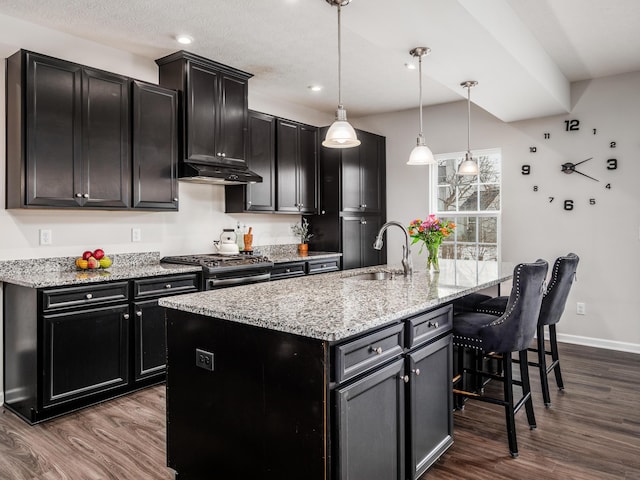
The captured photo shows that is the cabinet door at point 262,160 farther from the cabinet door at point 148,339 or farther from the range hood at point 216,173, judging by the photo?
the cabinet door at point 148,339

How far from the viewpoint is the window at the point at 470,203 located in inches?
207

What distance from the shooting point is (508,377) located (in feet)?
8.21

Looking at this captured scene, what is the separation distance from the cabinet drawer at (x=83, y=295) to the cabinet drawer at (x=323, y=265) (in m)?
2.10

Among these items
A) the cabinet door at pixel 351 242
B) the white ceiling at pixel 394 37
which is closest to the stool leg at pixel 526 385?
the white ceiling at pixel 394 37

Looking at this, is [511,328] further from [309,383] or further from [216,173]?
[216,173]

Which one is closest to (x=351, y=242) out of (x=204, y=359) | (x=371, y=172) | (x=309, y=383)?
(x=371, y=172)

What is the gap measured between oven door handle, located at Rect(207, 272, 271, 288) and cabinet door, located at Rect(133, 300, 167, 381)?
1.57 feet

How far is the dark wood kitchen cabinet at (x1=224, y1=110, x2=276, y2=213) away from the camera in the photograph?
15.0ft

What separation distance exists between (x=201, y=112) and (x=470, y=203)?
10.8 feet

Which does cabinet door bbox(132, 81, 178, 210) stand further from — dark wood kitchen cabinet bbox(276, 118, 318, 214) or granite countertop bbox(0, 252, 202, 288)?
dark wood kitchen cabinet bbox(276, 118, 318, 214)

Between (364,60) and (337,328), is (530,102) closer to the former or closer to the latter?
(364,60)

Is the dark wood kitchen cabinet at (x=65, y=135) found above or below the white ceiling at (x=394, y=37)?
below

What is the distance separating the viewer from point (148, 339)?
3.36 metres

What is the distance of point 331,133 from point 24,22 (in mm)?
2397
